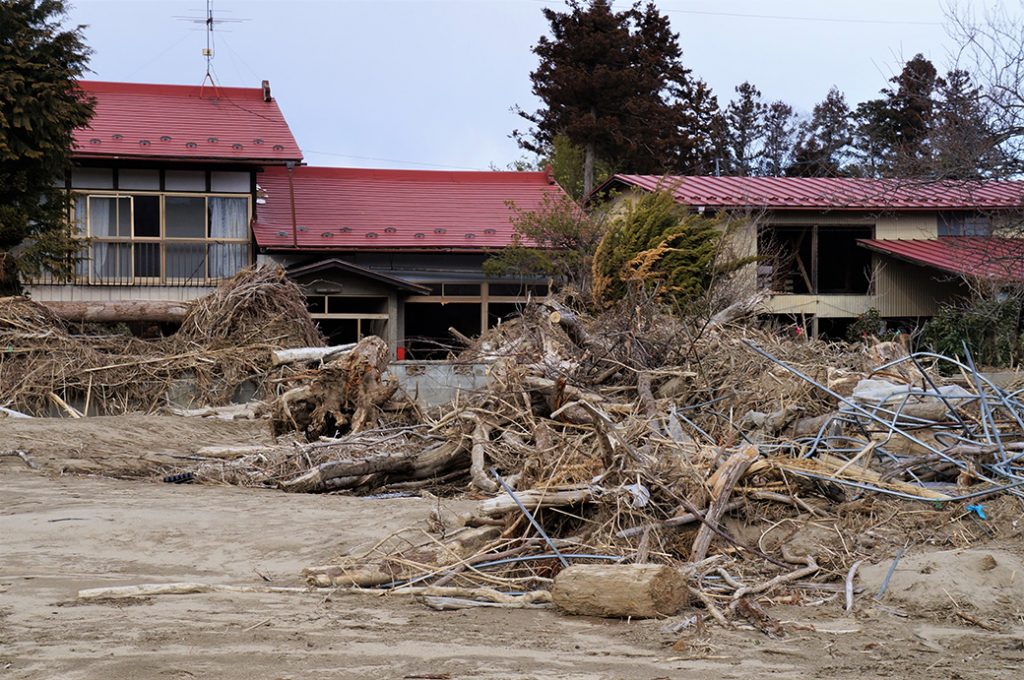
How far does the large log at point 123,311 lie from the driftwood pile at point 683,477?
8142 millimetres

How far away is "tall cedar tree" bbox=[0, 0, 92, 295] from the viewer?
17984 millimetres

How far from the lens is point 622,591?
5.63 m

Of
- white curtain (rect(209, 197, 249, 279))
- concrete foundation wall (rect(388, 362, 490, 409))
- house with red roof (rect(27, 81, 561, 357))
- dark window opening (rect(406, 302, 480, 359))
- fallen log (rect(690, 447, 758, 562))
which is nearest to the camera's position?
fallen log (rect(690, 447, 758, 562))

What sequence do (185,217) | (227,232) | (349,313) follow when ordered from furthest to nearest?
(227,232), (185,217), (349,313)

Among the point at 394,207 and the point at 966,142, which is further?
the point at 394,207

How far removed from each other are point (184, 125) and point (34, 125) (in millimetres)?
6463

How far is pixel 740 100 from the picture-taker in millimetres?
39312

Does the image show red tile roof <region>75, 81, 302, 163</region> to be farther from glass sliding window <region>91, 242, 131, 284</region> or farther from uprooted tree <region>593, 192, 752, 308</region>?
uprooted tree <region>593, 192, 752, 308</region>

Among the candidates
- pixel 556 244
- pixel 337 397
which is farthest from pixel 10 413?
pixel 556 244

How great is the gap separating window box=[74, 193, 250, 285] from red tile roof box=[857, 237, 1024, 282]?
13.2m

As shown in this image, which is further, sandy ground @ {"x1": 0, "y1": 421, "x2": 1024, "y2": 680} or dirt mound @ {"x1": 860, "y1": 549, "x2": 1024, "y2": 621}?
dirt mound @ {"x1": 860, "y1": 549, "x2": 1024, "y2": 621}

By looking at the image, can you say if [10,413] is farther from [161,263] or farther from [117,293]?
[161,263]

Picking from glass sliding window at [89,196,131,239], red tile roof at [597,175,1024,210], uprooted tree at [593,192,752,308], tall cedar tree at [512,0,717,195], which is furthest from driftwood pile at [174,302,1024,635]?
tall cedar tree at [512,0,717,195]

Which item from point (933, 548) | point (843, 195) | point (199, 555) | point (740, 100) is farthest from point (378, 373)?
point (740, 100)
